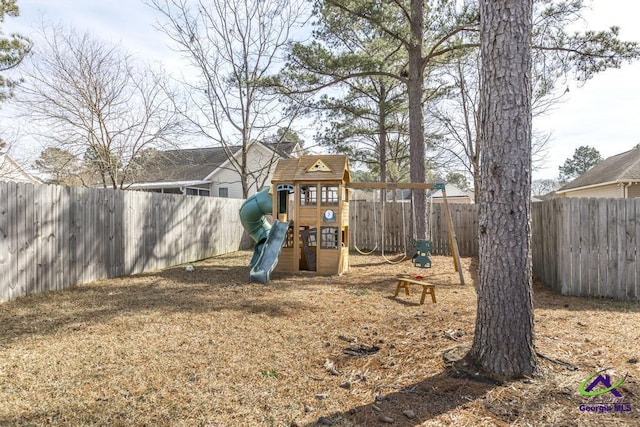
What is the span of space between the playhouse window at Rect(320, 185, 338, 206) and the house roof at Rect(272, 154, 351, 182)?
0.26 m

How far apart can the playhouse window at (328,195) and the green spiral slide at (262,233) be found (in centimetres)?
101

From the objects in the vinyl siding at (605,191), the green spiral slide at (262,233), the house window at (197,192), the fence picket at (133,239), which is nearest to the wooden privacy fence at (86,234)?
the fence picket at (133,239)

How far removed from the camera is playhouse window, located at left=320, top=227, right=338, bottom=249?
8.27m

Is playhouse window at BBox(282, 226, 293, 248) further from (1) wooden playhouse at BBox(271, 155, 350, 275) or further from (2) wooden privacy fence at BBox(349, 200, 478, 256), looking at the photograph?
(2) wooden privacy fence at BBox(349, 200, 478, 256)

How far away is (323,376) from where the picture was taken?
305cm

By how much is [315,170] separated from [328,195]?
0.65 metres

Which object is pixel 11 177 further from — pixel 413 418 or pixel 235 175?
pixel 413 418

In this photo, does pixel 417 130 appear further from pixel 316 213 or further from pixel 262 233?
pixel 262 233

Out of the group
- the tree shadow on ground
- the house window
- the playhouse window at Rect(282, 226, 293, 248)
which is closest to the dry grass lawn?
the tree shadow on ground

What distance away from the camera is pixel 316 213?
8.30 metres

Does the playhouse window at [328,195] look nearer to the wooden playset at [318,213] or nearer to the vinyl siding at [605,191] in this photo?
the wooden playset at [318,213]

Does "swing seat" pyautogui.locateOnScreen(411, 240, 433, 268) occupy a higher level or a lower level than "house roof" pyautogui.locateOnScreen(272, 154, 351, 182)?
lower

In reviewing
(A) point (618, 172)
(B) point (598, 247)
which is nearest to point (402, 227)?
(B) point (598, 247)

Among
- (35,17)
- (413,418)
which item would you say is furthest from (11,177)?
(413,418)
